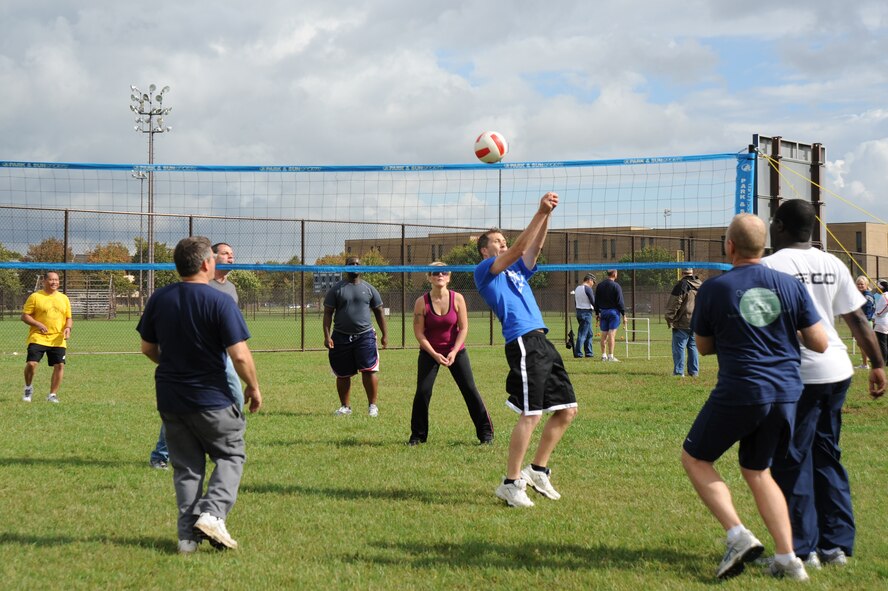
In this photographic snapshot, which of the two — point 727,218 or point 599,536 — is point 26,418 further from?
point 727,218

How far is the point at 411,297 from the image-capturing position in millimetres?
39125

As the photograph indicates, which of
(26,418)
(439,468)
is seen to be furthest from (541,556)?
(26,418)

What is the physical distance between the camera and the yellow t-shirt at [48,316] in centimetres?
1270

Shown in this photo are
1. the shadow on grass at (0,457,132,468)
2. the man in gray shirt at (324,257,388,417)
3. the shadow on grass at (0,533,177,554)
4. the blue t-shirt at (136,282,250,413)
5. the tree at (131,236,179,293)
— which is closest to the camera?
the blue t-shirt at (136,282,250,413)

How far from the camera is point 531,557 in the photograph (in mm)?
5172

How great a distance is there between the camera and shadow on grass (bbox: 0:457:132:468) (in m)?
7.86

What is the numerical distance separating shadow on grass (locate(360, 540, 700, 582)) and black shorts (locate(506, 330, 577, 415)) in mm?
1246

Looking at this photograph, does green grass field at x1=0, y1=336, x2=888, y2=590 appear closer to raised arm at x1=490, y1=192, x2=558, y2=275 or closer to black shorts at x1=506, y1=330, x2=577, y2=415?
black shorts at x1=506, y1=330, x2=577, y2=415

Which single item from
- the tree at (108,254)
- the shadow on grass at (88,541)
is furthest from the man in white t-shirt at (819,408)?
the tree at (108,254)

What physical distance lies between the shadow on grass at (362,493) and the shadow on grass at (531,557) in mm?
1157

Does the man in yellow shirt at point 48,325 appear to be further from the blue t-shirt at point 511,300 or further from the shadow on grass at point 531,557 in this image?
the shadow on grass at point 531,557

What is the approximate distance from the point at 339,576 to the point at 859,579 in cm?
274

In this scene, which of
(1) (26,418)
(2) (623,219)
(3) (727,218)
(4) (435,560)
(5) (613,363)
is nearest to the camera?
(4) (435,560)

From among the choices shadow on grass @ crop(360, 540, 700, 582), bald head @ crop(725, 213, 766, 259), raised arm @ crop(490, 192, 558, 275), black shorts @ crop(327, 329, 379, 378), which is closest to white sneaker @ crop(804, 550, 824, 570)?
shadow on grass @ crop(360, 540, 700, 582)
